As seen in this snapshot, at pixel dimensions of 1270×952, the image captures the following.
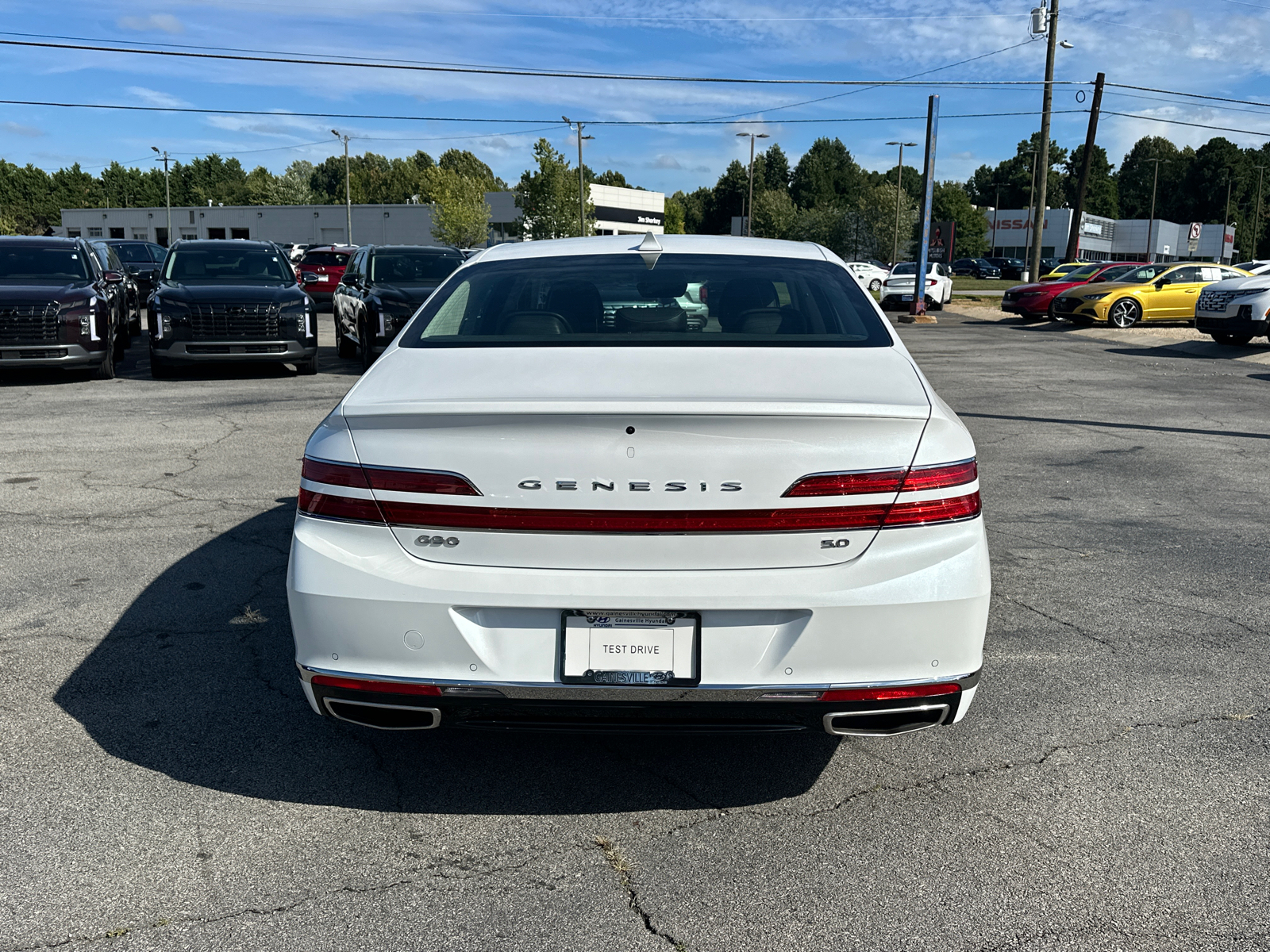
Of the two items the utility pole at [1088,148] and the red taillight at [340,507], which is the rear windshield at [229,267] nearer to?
the red taillight at [340,507]

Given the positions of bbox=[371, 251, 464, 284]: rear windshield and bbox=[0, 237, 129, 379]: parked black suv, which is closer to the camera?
bbox=[0, 237, 129, 379]: parked black suv

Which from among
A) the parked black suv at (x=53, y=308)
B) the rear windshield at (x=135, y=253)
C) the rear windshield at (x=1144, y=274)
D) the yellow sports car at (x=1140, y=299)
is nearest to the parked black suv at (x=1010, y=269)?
the rear windshield at (x=1144, y=274)

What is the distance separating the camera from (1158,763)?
359cm

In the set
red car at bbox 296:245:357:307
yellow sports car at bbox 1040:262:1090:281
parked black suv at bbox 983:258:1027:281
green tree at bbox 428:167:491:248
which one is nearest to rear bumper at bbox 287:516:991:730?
red car at bbox 296:245:357:307

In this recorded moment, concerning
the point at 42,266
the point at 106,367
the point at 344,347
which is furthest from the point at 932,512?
the point at 344,347

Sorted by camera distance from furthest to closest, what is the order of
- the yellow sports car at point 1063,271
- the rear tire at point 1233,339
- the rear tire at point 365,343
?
the yellow sports car at point 1063,271, the rear tire at point 1233,339, the rear tire at point 365,343

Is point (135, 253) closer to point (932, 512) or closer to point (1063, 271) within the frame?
point (1063, 271)

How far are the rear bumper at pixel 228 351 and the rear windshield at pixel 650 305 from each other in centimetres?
1029

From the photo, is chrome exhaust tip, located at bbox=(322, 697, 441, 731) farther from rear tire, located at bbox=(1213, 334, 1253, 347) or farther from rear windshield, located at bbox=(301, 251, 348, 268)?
rear windshield, located at bbox=(301, 251, 348, 268)

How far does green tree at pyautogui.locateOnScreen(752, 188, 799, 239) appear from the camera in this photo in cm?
10488

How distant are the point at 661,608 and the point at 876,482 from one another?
0.64 metres

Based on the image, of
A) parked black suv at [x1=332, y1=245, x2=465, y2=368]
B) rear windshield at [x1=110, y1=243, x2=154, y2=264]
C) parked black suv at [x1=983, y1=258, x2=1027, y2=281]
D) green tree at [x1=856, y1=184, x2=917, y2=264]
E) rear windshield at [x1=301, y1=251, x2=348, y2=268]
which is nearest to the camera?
parked black suv at [x1=332, y1=245, x2=465, y2=368]

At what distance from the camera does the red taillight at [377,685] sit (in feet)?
9.44

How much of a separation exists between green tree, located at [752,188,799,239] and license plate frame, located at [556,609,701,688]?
340 feet
